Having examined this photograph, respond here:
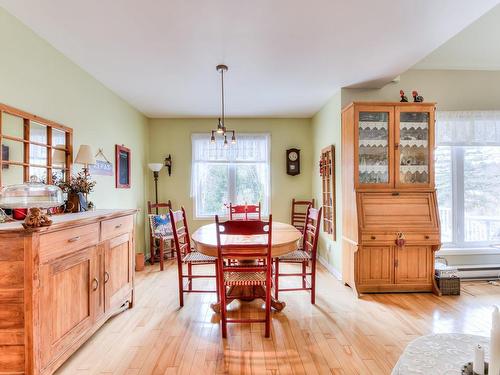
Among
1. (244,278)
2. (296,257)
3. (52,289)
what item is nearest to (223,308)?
(244,278)

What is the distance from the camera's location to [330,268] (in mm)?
3980

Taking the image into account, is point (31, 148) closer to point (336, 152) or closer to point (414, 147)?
point (336, 152)

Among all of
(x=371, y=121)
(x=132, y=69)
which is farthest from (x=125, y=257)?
(x=371, y=121)

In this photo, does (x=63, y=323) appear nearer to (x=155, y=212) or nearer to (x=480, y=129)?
(x=155, y=212)

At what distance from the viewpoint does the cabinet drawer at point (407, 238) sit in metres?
3.04

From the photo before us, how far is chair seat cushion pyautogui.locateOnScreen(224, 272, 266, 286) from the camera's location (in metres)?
2.29

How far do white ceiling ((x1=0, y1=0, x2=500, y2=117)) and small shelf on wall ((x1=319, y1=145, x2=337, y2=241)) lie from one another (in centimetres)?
101

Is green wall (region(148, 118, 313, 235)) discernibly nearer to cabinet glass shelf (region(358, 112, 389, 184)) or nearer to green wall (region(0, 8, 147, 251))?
green wall (region(0, 8, 147, 251))

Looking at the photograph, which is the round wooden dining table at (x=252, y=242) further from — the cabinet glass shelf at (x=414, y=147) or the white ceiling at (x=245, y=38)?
the white ceiling at (x=245, y=38)

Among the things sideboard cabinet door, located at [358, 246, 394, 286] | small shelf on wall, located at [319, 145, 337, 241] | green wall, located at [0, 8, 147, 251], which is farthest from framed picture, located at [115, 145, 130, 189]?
sideboard cabinet door, located at [358, 246, 394, 286]

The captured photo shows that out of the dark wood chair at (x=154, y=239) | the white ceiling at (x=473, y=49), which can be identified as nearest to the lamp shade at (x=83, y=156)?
the dark wood chair at (x=154, y=239)

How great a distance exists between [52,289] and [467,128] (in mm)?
A: 4776

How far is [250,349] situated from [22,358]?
4.63ft

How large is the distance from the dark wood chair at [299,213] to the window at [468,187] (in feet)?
6.57
